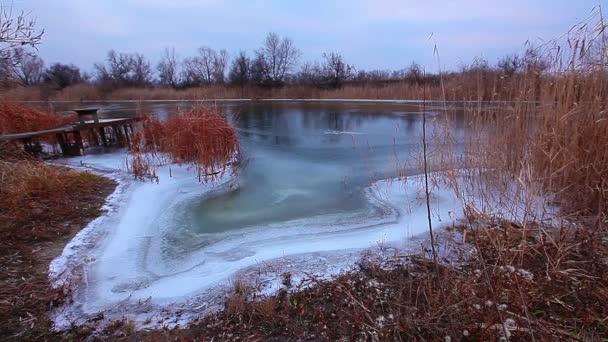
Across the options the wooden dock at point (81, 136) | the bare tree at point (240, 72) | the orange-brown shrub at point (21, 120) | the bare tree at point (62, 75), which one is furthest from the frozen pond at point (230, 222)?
the bare tree at point (62, 75)

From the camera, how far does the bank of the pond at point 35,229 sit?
241cm

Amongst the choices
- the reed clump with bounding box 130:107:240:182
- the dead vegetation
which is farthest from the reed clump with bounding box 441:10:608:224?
the reed clump with bounding box 130:107:240:182

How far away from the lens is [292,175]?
631cm

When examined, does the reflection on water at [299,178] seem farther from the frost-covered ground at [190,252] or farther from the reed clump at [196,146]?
the reed clump at [196,146]

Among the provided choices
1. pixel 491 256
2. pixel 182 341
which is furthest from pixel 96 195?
pixel 491 256

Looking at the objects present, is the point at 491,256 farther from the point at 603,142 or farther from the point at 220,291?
the point at 220,291

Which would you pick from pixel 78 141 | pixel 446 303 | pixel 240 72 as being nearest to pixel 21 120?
pixel 78 141

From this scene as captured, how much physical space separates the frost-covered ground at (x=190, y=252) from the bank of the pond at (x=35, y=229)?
0.14m

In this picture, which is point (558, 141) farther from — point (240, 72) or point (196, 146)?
point (240, 72)

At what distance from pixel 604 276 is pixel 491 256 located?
0.76 meters

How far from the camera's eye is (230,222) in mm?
4273

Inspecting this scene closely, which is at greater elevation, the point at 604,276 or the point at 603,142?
the point at 603,142

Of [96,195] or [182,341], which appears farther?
[96,195]

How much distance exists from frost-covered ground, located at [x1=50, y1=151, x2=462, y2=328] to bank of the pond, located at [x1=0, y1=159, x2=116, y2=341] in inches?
5.4
